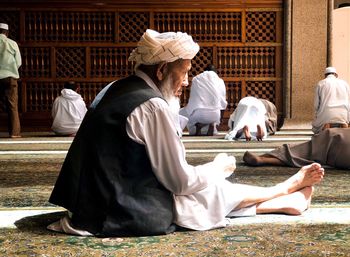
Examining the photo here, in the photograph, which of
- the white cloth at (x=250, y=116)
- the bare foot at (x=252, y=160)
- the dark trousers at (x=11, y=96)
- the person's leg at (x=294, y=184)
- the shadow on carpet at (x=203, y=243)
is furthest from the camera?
the dark trousers at (x=11, y=96)

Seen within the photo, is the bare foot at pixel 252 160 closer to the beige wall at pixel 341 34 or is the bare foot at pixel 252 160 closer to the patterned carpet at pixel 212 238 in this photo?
the patterned carpet at pixel 212 238

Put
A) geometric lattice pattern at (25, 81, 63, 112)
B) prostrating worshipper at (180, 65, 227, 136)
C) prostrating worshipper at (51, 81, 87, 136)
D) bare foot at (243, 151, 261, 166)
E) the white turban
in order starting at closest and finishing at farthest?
the white turban < bare foot at (243, 151, 261, 166) < prostrating worshipper at (180, 65, 227, 136) < prostrating worshipper at (51, 81, 87, 136) < geometric lattice pattern at (25, 81, 63, 112)

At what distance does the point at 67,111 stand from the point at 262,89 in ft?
11.5

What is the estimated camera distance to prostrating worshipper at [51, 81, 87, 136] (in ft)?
31.9

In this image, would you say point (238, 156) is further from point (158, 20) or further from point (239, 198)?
point (158, 20)

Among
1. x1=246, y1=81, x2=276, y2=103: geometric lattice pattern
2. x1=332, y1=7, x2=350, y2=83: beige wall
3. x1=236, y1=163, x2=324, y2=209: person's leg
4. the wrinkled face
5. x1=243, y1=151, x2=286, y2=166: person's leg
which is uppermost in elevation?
x1=332, y1=7, x2=350, y2=83: beige wall

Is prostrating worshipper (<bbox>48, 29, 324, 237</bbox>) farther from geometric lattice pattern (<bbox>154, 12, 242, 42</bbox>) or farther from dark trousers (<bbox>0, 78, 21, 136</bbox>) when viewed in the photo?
geometric lattice pattern (<bbox>154, 12, 242, 42</bbox>)

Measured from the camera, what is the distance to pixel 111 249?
2254 mm

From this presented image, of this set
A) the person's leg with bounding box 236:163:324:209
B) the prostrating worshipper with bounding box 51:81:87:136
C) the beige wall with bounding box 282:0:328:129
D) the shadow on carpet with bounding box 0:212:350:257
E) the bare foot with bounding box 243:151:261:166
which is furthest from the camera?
the beige wall with bounding box 282:0:328:129

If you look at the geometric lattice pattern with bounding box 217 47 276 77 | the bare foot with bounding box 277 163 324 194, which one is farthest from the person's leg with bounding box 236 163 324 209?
the geometric lattice pattern with bounding box 217 47 276 77

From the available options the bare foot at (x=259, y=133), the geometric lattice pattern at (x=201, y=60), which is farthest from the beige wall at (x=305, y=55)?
the bare foot at (x=259, y=133)

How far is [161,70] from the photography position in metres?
2.53

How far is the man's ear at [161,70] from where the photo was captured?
8.26 ft

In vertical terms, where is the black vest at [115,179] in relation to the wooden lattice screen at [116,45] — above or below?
below
